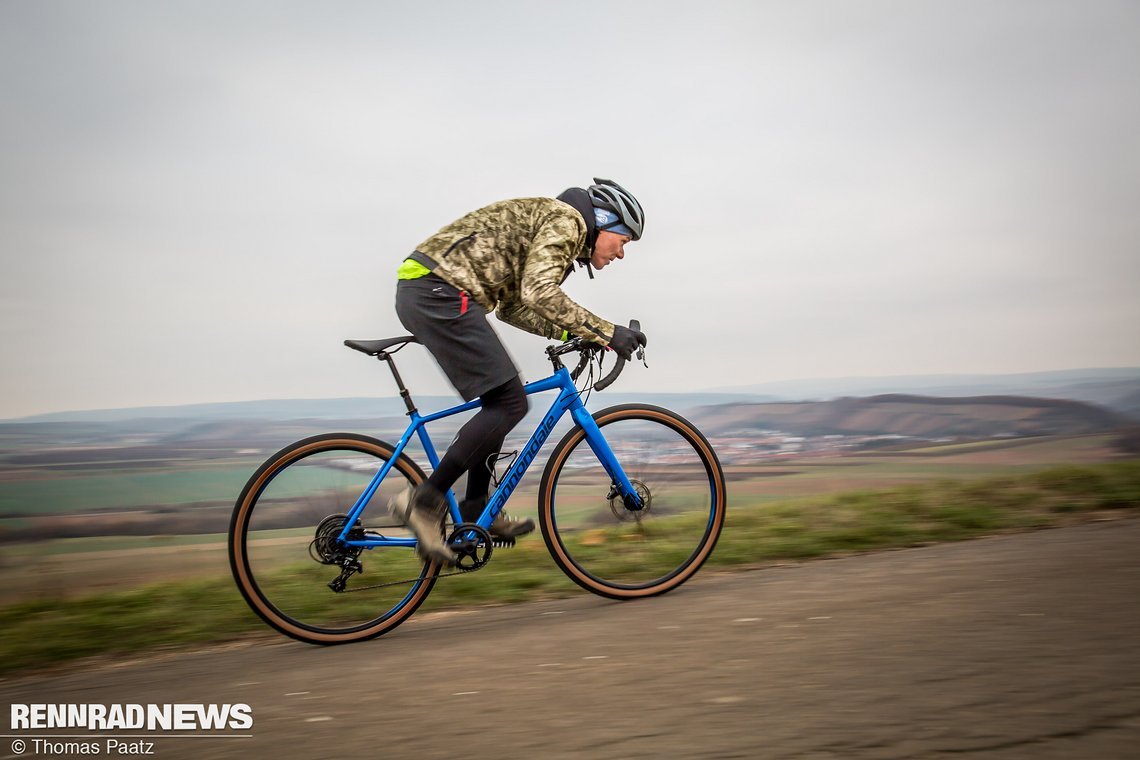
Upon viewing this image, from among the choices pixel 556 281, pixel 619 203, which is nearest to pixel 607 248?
pixel 619 203

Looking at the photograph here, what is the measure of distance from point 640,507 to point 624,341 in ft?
3.14

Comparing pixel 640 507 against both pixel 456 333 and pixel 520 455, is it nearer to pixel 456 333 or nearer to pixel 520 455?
pixel 520 455

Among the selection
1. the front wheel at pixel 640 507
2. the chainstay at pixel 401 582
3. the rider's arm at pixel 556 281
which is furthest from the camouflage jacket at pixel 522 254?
the chainstay at pixel 401 582

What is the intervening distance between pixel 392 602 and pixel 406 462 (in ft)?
2.29

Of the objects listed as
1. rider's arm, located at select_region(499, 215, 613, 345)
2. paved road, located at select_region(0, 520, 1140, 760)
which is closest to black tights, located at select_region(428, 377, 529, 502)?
rider's arm, located at select_region(499, 215, 613, 345)

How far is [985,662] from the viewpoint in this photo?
3.22m

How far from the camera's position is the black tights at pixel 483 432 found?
4.41 meters

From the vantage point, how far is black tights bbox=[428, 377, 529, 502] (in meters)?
4.41

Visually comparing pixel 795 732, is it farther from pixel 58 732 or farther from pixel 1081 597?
pixel 58 732

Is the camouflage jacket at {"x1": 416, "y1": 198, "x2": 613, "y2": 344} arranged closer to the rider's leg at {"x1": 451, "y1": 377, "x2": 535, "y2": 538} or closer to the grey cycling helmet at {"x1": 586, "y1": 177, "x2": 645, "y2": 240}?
the grey cycling helmet at {"x1": 586, "y1": 177, "x2": 645, "y2": 240}

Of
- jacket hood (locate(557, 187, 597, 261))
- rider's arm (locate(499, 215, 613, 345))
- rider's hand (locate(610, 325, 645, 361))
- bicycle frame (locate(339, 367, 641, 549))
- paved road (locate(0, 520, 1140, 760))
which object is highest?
jacket hood (locate(557, 187, 597, 261))

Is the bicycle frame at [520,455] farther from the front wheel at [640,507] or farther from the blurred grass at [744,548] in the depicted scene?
the blurred grass at [744,548]

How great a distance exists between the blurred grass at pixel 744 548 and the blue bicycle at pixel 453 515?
0.70 ft

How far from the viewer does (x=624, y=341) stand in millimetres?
4488
